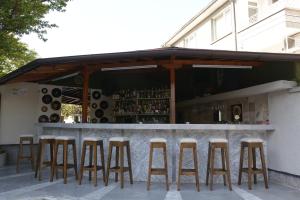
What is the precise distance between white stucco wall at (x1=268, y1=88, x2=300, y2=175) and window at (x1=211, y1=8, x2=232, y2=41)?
8085 millimetres

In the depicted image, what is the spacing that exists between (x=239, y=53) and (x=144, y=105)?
463 cm

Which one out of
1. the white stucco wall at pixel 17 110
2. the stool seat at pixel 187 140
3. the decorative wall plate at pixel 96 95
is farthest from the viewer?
the decorative wall plate at pixel 96 95

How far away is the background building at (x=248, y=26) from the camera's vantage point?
1128cm

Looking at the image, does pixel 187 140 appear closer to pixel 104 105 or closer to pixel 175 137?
pixel 175 137

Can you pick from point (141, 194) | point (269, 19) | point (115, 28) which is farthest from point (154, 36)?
point (141, 194)

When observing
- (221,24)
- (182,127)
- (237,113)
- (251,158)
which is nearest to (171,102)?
(182,127)

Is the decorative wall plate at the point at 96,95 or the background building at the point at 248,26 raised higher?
the background building at the point at 248,26

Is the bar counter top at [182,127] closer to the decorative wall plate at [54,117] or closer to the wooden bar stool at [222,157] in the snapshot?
the wooden bar stool at [222,157]

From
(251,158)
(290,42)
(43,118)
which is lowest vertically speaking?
(251,158)

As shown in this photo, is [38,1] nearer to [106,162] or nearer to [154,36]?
[106,162]

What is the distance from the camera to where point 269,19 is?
1189 cm

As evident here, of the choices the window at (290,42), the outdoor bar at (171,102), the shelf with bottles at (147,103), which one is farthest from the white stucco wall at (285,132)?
the window at (290,42)

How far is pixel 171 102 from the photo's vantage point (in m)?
6.59

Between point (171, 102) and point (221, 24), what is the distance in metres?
9.56
